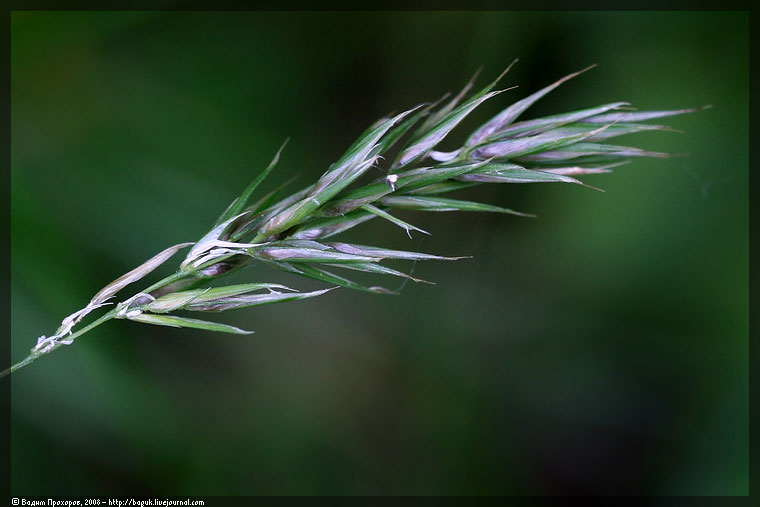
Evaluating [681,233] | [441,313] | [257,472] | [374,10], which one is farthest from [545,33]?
[257,472]

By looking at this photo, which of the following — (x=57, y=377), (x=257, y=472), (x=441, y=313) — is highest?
(x=441, y=313)

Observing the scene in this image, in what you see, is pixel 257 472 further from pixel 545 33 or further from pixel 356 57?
pixel 545 33

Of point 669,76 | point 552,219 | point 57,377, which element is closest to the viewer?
point 57,377

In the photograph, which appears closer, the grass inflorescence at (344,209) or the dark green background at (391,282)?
the grass inflorescence at (344,209)

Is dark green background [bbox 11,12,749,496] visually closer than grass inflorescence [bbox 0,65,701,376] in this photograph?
No

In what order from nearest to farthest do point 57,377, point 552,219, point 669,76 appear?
point 57,377 < point 669,76 < point 552,219

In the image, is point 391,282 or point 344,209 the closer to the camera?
point 344,209

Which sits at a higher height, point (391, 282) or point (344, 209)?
point (391, 282)

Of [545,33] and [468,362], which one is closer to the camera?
[545,33]
